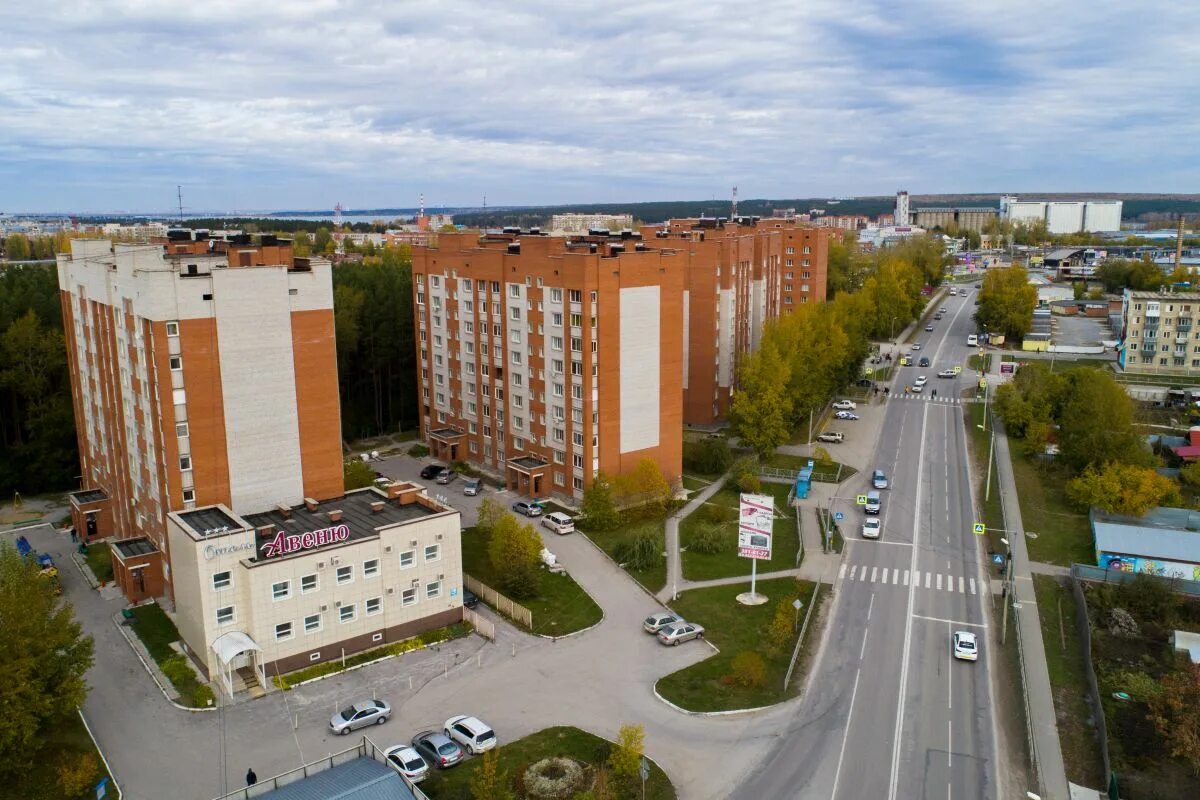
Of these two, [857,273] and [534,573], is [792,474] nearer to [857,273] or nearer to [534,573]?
[534,573]

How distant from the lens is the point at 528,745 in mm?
31922

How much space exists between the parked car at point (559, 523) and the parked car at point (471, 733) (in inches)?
846

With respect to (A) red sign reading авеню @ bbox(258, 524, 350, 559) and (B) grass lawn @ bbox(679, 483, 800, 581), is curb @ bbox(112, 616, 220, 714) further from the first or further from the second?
(B) grass lawn @ bbox(679, 483, 800, 581)

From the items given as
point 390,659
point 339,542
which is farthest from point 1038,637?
point 339,542

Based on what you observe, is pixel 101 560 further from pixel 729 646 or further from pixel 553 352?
pixel 729 646

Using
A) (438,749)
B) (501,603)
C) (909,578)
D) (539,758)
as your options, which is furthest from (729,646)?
(438,749)

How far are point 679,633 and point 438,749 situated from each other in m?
13.6

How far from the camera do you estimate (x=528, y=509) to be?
57.1 meters

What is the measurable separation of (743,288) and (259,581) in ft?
198

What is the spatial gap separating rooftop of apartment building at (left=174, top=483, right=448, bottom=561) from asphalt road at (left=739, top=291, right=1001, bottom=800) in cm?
2046

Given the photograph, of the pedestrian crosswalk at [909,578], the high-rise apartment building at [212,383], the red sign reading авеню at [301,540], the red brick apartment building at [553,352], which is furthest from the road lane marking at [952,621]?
the high-rise apartment building at [212,383]

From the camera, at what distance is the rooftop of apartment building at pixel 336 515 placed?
3922 centimetres

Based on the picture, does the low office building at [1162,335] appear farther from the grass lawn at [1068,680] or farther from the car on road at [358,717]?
the car on road at [358,717]

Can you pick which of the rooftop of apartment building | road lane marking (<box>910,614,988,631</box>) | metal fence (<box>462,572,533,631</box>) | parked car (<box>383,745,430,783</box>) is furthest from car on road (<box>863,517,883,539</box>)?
parked car (<box>383,745,430,783</box>)
